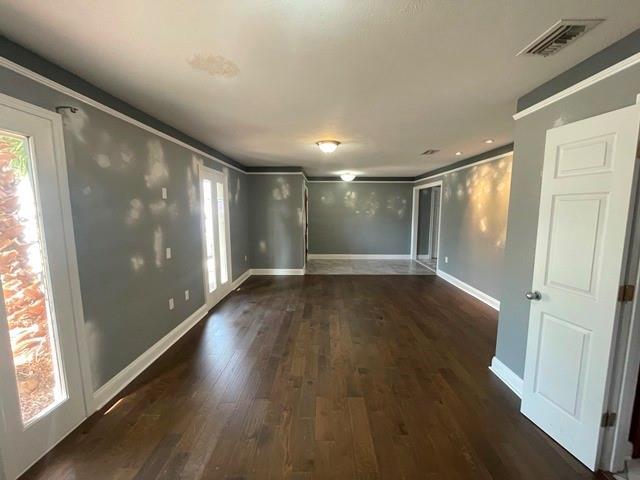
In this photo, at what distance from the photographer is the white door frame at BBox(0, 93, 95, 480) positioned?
177cm

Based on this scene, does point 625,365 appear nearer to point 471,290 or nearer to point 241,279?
point 471,290

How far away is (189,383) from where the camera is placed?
2.48 meters

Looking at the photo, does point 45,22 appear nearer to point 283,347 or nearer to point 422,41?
point 422,41

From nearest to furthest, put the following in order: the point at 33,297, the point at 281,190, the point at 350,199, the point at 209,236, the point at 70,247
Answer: the point at 33,297 < the point at 70,247 < the point at 209,236 < the point at 281,190 < the point at 350,199

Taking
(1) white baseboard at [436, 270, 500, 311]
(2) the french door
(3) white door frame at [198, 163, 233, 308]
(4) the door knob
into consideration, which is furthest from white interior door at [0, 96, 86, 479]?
(1) white baseboard at [436, 270, 500, 311]

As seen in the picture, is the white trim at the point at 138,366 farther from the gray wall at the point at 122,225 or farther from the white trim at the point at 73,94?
the white trim at the point at 73,94

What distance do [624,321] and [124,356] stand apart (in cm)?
356

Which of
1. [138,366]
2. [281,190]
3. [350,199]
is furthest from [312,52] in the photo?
[350,199]

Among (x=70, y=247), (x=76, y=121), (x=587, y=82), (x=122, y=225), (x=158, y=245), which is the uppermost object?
(x=587, y=82)

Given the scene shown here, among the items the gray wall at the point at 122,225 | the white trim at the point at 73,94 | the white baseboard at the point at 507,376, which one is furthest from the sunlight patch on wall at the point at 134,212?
the white baseboard at the point at 507,376

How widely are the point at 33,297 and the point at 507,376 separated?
362 centimetres

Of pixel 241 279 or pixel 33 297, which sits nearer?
pixel 33 297

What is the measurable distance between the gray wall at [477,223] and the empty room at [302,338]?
1.30 m

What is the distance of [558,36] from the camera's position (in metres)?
1.49
